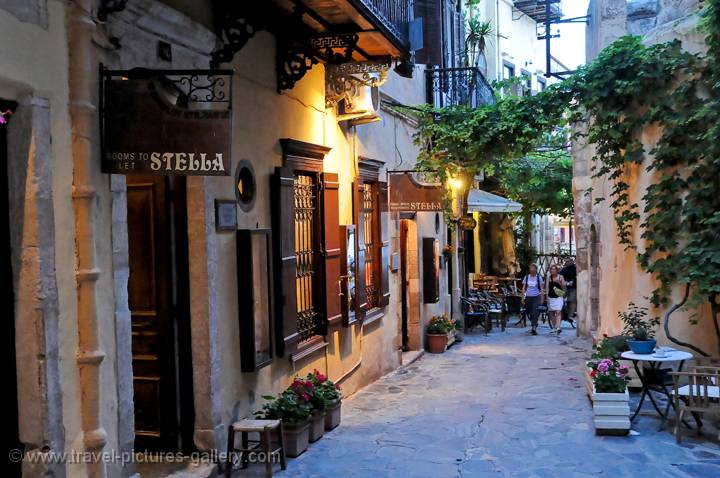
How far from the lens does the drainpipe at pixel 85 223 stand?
438 centimetres

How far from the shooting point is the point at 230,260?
6.60 m

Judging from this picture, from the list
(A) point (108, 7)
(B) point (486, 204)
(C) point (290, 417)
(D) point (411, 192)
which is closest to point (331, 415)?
(C) point (290, 417)

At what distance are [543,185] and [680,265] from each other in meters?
14.8

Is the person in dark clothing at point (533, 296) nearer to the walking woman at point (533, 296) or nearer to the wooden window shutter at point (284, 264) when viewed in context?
the walking woman at point (533, 296)

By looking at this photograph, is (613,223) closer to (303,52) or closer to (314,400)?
(303,52)

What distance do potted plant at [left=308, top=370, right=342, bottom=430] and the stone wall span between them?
4.18 meters

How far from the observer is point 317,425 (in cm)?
731

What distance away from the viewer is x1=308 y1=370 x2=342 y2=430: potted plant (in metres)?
7.62

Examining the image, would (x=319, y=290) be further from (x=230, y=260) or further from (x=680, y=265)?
(x=680, y=265)

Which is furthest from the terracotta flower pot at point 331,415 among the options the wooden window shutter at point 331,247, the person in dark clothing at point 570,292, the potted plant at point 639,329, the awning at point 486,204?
the person in dark clothing at point 570,292

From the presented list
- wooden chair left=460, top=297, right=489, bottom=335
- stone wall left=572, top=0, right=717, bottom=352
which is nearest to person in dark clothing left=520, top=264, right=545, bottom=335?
wooden chair left=460, top=297, right=489, bottom=335

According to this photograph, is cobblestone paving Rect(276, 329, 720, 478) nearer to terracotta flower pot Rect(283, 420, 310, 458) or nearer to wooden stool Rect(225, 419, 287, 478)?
terracotta flower pot Rect(283, 420, 310, 458)

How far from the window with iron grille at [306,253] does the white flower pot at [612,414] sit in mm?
3219

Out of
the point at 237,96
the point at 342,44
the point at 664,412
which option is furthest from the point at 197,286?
the point at 664,412
